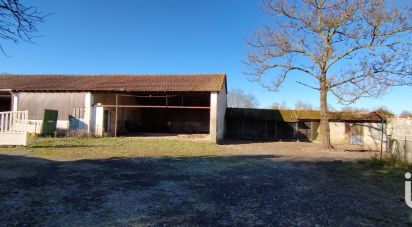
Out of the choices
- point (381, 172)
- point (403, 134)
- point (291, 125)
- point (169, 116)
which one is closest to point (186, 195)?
point (381, 172)

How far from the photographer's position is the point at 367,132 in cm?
2153

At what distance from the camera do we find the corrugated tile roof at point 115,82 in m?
20.4

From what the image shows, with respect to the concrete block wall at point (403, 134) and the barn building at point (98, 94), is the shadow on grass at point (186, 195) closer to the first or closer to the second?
the concrete block wall at point (403, 134)

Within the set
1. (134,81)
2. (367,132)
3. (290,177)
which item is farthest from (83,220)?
(367,132)

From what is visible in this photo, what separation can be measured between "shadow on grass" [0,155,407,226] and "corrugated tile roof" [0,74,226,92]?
11.4 meters

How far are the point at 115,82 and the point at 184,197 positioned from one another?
18159 millimetres

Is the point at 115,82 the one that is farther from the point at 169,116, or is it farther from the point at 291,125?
the point at 291,125

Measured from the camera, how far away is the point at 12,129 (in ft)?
42.8

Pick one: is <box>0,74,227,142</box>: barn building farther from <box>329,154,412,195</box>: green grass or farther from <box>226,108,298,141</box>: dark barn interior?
<box>329,154,412,195</box>: green grass

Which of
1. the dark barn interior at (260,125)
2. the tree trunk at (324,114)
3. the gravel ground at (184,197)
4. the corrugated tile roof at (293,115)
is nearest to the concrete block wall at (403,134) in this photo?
the gravel ground at (184,197)

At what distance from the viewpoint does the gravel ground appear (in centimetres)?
455

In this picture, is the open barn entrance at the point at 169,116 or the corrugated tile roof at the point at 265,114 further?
the open barn entrance at the point at 169,116

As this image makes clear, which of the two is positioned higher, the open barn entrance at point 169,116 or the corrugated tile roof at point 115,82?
the corrugated tile roof at point 115,82

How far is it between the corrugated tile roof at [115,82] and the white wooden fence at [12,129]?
7.40 meters
